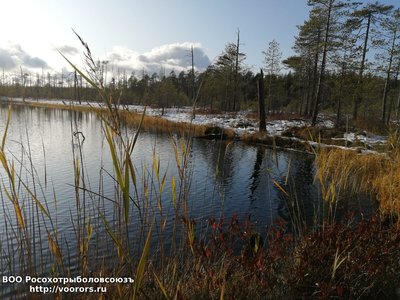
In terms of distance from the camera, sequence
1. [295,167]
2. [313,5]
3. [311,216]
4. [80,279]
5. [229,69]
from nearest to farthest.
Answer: [80,279], [311,216], [295,167], [313,5], [229,69]

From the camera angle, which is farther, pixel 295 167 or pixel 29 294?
pixel 295 167

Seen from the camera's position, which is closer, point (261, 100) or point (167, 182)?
point (167, 182)

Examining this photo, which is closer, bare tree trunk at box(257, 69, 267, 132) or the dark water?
the dark water

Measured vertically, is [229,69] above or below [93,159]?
above

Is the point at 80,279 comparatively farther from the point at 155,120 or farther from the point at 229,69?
the point at 229,69

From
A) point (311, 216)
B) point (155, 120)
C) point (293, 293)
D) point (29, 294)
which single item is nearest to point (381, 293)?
point (293, 293)

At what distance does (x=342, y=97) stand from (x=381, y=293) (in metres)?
19.7

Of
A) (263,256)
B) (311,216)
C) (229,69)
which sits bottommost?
(311,216)

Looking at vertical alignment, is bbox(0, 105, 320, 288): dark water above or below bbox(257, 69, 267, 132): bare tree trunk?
below

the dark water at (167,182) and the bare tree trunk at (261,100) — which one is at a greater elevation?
the bare tree trunk at (261,100)

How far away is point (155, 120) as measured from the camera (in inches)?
910

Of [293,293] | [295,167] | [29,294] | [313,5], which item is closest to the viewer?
[29,294]

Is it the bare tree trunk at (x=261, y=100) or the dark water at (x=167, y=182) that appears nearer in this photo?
the dark water at (x=167, y=182)

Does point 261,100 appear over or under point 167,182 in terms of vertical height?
over
